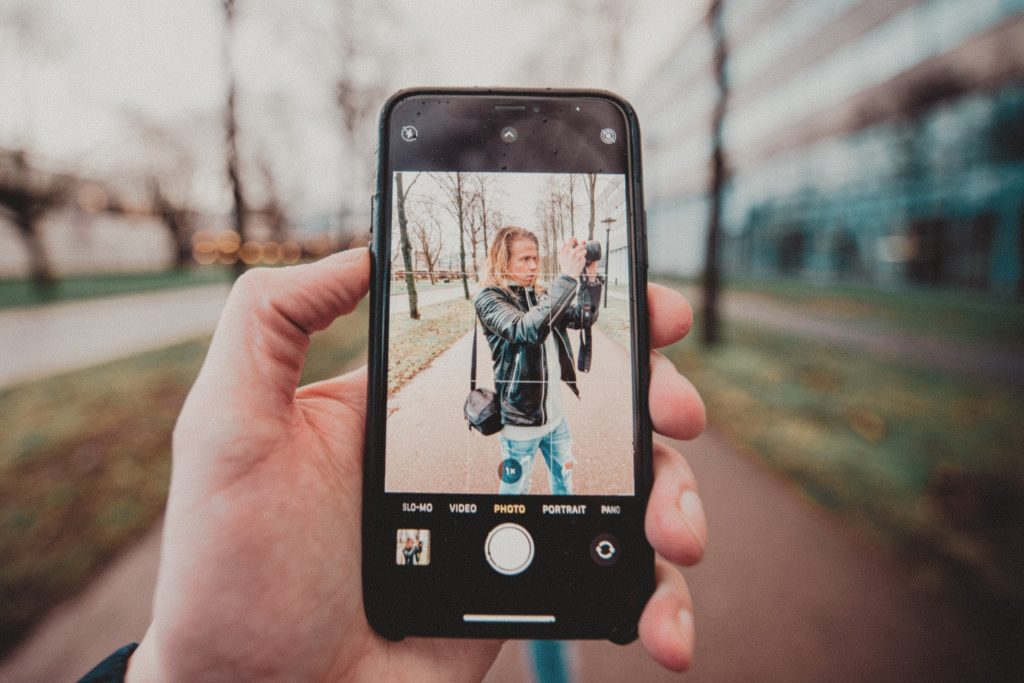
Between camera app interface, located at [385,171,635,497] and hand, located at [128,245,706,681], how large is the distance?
0.16m

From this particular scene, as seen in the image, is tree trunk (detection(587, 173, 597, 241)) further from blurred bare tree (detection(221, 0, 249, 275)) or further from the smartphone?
blurred bare tree (detection(221, 0, 249, 275))

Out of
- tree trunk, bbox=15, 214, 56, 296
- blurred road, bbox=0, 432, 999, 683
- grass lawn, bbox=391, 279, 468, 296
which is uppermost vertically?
tree trunk, bbox=15, 214, 56, 296

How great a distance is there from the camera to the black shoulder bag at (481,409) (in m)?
1.72

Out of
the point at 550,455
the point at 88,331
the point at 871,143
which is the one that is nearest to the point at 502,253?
the point at 550,455

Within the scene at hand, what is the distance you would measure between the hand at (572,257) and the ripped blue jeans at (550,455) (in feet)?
1.54

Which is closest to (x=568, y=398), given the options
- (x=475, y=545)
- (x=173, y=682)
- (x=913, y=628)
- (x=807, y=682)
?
(x=475, y=545)

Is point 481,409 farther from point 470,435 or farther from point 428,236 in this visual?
point 428,236

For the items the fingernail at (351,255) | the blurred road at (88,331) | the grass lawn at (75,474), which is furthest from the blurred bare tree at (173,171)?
the fingernail at (351,255)

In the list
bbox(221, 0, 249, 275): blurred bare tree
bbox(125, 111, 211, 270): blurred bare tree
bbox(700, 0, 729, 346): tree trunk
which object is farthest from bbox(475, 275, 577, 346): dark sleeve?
bbox(125, 111, 211, 270): blurred bare tree

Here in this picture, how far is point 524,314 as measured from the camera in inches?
69.2

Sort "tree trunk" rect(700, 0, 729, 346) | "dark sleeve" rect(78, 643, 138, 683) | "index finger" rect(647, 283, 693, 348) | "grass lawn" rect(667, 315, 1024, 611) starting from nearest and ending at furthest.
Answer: "dark sleeve" rect(78, 643, 138, 683), "index finger" rect(647, 283, 693, 348), "grass lawn" rect(667, 315, 1024, 611), "tree trunk" rect(700, 0, 729, 346)

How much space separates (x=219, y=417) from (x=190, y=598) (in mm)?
482

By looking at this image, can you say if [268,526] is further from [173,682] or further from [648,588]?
[648,588]

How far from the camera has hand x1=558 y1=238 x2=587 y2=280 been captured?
175cm
